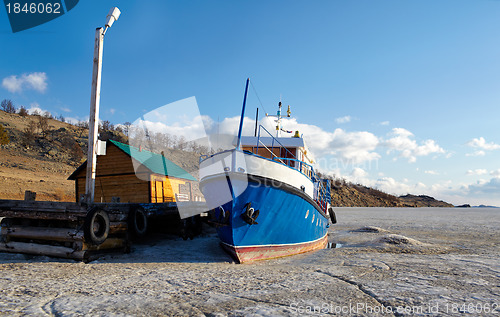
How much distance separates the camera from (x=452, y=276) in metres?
6.50

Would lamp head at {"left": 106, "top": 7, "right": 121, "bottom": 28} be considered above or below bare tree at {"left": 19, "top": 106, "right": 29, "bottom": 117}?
below

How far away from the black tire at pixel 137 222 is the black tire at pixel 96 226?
1205 mm

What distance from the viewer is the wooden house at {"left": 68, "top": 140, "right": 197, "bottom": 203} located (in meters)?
18.6

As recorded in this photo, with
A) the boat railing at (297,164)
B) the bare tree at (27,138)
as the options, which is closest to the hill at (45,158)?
the bare tree at (27,138)

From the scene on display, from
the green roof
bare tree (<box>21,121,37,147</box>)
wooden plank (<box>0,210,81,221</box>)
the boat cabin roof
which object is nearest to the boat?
the boat cabin roof

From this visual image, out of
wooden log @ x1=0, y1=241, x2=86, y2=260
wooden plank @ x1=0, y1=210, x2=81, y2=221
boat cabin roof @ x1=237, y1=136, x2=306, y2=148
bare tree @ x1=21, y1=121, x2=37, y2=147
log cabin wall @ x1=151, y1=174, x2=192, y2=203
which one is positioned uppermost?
bare tree @ x1=21, y1=121, x2=37, y2=147

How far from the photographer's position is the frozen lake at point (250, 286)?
434 centimetres

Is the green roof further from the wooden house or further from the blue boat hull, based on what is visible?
the blue boat hull

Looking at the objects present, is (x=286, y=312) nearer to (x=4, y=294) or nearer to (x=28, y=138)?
(x=4, y=294)

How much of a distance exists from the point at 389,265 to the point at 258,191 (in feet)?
12.5

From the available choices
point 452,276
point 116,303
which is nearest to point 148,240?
point 116,303

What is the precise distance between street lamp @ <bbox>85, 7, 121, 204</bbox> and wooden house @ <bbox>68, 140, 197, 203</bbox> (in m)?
10.2

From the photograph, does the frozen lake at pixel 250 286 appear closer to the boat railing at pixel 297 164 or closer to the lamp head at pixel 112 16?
the boat railing at pixel 297 164

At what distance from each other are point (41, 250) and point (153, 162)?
12689 millimetres
